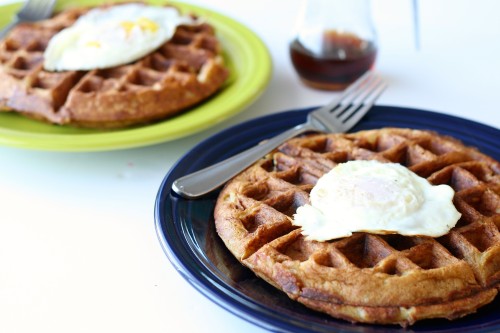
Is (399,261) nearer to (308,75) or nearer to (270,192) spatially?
(270,192)

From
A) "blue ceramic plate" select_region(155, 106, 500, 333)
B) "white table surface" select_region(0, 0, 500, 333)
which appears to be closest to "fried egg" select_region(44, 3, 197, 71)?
"white table surface" select_region(0, 0, 500, 333)

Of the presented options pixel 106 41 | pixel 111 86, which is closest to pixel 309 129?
pixel 111 86

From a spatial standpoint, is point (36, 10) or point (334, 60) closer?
point (334, 60)

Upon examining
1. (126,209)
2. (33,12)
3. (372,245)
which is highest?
(372,245)

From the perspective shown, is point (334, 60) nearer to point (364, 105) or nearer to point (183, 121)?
point (364, 105)

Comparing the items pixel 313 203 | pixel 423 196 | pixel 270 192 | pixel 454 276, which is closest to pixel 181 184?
pixel 270 192
